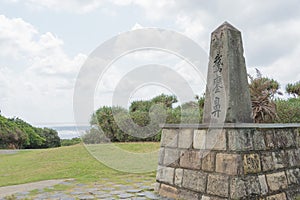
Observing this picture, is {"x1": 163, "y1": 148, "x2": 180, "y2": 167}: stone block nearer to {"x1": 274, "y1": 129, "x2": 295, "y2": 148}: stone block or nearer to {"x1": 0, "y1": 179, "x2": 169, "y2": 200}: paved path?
{"x1": 0, "y1": 179, "x2": 169, "y2": 200}: paved path

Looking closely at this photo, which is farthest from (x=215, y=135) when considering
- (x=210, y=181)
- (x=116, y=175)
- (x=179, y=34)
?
(x=116, y=175)

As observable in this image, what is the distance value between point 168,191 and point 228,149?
3.65ft

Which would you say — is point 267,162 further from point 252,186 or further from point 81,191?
point 81,191

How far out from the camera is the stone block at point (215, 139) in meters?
3.12

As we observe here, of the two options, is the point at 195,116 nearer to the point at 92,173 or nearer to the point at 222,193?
the point at 92,173

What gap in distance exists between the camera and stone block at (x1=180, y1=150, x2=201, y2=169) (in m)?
3.40

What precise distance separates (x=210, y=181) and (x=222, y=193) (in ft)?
0.64

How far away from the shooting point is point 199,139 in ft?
11.2

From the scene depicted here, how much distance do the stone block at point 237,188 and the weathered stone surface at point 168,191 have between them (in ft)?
2.85

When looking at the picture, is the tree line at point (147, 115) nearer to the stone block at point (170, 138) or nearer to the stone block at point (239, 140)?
the stone block at point (170, 138)

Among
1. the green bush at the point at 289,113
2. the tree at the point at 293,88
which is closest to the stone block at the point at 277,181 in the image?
the green bush at the point at 289,113

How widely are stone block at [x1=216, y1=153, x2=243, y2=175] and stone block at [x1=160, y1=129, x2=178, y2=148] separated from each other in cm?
72

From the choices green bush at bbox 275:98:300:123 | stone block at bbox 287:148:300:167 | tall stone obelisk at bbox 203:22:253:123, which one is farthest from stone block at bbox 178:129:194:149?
green bush at bbox 275:98:300:123

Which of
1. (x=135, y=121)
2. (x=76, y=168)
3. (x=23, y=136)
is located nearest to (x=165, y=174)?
(x=76, y=168)
